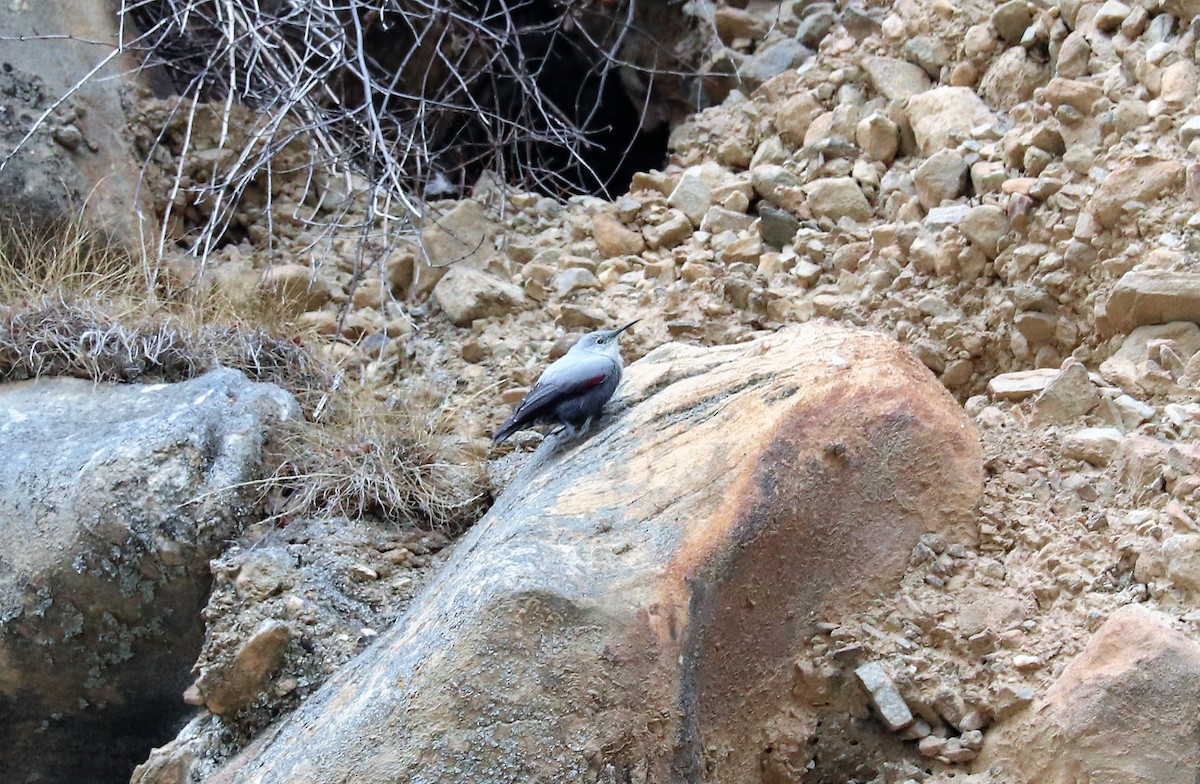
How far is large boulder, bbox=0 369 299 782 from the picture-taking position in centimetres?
312

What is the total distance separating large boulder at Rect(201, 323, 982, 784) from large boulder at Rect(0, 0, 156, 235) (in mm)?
2569

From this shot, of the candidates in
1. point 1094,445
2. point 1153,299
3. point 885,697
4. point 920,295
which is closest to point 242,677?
point 885,697

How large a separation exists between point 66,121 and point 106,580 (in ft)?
7.28

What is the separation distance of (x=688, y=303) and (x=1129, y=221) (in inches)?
55.6

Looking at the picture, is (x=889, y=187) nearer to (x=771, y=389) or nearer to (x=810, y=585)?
(x=771, y=389)

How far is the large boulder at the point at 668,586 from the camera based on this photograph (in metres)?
2.01

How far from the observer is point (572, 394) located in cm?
288

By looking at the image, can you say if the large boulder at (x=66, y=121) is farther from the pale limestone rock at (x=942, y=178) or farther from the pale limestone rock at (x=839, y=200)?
the pale limestone rock at (x=942, y=178)

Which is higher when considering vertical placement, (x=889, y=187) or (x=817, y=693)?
(x=889, y=187)

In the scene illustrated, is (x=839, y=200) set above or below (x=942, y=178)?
below

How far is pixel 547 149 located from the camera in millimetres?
5719

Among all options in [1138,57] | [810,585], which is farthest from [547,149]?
[810,585]

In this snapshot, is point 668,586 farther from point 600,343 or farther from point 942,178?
point 942,178

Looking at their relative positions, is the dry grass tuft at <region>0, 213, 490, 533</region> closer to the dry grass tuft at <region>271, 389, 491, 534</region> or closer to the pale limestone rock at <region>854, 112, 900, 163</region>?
the dry grass tuft at <region>271, 389, 491, 534</region>
